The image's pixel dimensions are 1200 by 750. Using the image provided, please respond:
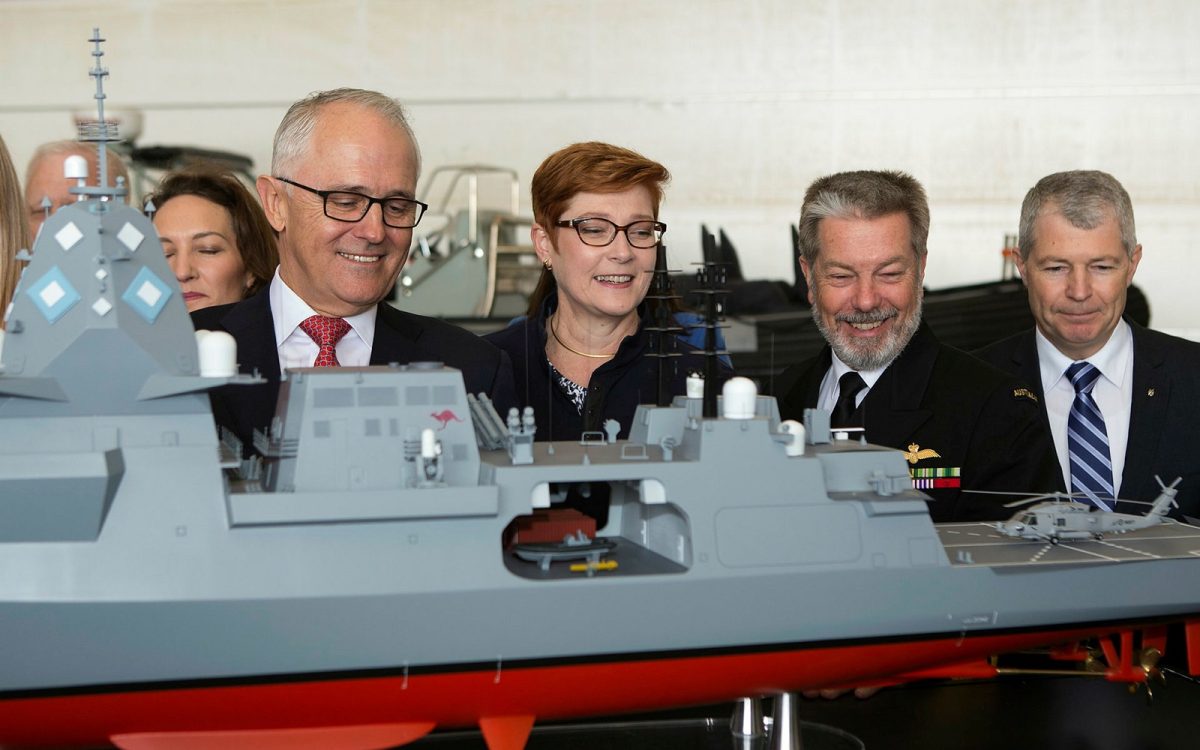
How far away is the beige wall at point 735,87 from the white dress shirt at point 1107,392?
9.68 metres

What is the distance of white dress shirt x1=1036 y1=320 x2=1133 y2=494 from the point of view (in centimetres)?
617

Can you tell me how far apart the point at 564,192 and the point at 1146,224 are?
12.7 metres

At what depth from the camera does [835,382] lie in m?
6.04

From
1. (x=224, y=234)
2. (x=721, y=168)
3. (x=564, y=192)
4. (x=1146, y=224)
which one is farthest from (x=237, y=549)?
(x=1146, y=224)

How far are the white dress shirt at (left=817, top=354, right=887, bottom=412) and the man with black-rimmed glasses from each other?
1.69 m

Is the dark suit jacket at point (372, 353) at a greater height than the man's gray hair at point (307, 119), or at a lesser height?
lesser

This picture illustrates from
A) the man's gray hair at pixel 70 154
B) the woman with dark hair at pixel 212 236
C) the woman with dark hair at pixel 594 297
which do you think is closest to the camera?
the woman with dark hair at pixel 594 297

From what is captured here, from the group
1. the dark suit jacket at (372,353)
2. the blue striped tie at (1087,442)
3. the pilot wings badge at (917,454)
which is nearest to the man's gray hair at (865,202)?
the pilot wings badge at (917,454)

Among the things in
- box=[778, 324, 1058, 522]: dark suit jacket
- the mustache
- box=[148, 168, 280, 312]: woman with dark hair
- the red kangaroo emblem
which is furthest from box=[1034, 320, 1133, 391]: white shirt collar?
box=[148, 168, 280, 312]: woman with dark hair

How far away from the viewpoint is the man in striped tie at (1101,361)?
602 cm

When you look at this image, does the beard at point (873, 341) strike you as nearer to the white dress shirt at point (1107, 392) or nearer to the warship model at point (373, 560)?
the warship model at point (373, 560)

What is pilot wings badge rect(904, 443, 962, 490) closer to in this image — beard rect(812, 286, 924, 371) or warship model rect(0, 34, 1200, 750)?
beard rect(812, 286, 924, 371)

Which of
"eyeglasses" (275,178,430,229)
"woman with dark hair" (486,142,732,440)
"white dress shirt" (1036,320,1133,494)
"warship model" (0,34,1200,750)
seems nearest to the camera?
"warship model" (0,34,1200,750)

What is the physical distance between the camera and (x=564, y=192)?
548 cm
